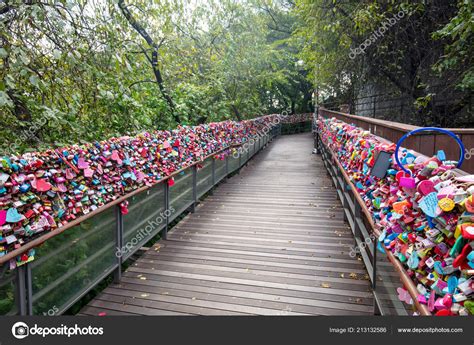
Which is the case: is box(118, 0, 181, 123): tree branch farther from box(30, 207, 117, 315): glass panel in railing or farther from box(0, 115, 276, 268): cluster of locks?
box(30, 207, 117, 315): glass panel in railing

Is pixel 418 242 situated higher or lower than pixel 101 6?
lower

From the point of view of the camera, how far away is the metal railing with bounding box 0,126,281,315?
215 centimetres

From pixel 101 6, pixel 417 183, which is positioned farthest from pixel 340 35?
pixel 417 183

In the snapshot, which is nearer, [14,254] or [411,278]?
[411,278]

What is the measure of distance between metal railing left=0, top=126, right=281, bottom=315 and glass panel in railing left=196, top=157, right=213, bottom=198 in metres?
1.08

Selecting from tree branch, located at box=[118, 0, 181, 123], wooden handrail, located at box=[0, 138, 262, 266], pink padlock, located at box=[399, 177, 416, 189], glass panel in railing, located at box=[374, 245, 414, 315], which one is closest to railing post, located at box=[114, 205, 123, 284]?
wooden handrail, located at box=[0, 138, 262, 266]

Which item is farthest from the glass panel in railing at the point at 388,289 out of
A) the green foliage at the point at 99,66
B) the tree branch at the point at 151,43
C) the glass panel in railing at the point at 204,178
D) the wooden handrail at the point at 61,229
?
the tree branch at the point at 151,43

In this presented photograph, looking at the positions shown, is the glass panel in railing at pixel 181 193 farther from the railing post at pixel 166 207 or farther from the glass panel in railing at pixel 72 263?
the glass panel in railing at pixel 72 263

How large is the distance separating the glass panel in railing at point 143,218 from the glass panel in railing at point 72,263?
261 mm

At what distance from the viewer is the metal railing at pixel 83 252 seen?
215cm

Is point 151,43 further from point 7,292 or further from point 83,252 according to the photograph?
point 7,292

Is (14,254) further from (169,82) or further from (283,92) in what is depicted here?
(283,92)

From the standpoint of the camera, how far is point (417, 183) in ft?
4.91
